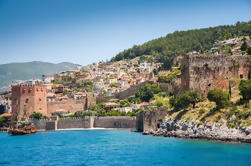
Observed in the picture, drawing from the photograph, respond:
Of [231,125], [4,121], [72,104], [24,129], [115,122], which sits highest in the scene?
[72,104]

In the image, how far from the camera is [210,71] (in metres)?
37.7

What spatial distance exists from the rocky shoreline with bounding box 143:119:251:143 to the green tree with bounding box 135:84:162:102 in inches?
924

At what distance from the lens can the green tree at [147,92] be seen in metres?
62.8

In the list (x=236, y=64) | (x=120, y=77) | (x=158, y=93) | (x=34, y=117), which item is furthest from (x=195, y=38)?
(x=236, y=64)

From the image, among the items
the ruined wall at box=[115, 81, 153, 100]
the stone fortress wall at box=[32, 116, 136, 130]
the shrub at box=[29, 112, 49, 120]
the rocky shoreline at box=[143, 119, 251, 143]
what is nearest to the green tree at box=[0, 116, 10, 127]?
the shrub at box=[29, 112, 49, 120]

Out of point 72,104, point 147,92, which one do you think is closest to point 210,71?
point 147,92

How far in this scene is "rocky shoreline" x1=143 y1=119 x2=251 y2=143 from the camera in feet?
96.1

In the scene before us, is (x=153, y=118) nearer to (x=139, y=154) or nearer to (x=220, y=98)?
(x=220, y=98)

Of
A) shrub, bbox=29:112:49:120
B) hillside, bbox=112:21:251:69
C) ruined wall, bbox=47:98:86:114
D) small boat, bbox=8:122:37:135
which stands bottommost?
small boat, bbox=8:122:37:135

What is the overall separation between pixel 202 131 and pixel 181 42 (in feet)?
323

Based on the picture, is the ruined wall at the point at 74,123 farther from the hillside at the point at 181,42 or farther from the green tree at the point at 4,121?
the hillside at the point at 181,42

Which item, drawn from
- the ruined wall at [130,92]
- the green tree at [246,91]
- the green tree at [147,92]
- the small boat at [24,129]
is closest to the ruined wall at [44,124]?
the small boat at [24,129]

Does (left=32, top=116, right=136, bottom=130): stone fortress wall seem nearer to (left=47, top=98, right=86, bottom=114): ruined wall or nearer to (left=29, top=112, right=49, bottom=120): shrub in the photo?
(left=29, top=112, right=49, bottom=120): shrub

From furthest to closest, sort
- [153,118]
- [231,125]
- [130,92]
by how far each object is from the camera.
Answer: [130,92] → [153,118] → [231,125]
